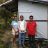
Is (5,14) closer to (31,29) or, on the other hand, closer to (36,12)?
(36,12)

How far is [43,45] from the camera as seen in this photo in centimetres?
1666

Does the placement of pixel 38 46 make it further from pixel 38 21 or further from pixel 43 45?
pixel 38 21

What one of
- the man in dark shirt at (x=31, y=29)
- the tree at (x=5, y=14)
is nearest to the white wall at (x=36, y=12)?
the man in dark shirt at (x=31, y=29)

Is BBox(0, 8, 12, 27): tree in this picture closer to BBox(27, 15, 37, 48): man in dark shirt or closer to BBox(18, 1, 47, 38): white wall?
BBox(18, 1, 47, 38): white wall

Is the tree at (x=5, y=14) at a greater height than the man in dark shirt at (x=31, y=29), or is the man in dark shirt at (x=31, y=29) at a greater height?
the tree at (x=5, y=14)

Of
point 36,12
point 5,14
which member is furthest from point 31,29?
point 5,14

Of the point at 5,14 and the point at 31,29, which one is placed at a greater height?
the point at 5,14

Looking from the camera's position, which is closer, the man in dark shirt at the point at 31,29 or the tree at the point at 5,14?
the man in dark shirt at the point at 31,29

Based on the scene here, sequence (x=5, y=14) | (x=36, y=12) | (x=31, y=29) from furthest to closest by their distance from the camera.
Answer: (x=5, y=14)
(x=36, y=12)
(x=31, y=29)

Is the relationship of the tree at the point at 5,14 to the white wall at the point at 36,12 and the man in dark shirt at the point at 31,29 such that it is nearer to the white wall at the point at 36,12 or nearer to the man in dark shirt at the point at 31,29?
the white wall at the point at 36,12

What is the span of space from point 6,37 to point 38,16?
206 cm

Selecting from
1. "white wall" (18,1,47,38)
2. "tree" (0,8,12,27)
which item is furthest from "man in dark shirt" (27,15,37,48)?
"tree" (0,8,12,27)

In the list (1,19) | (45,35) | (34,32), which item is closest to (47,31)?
(45,35)

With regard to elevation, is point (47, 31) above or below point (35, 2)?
below
